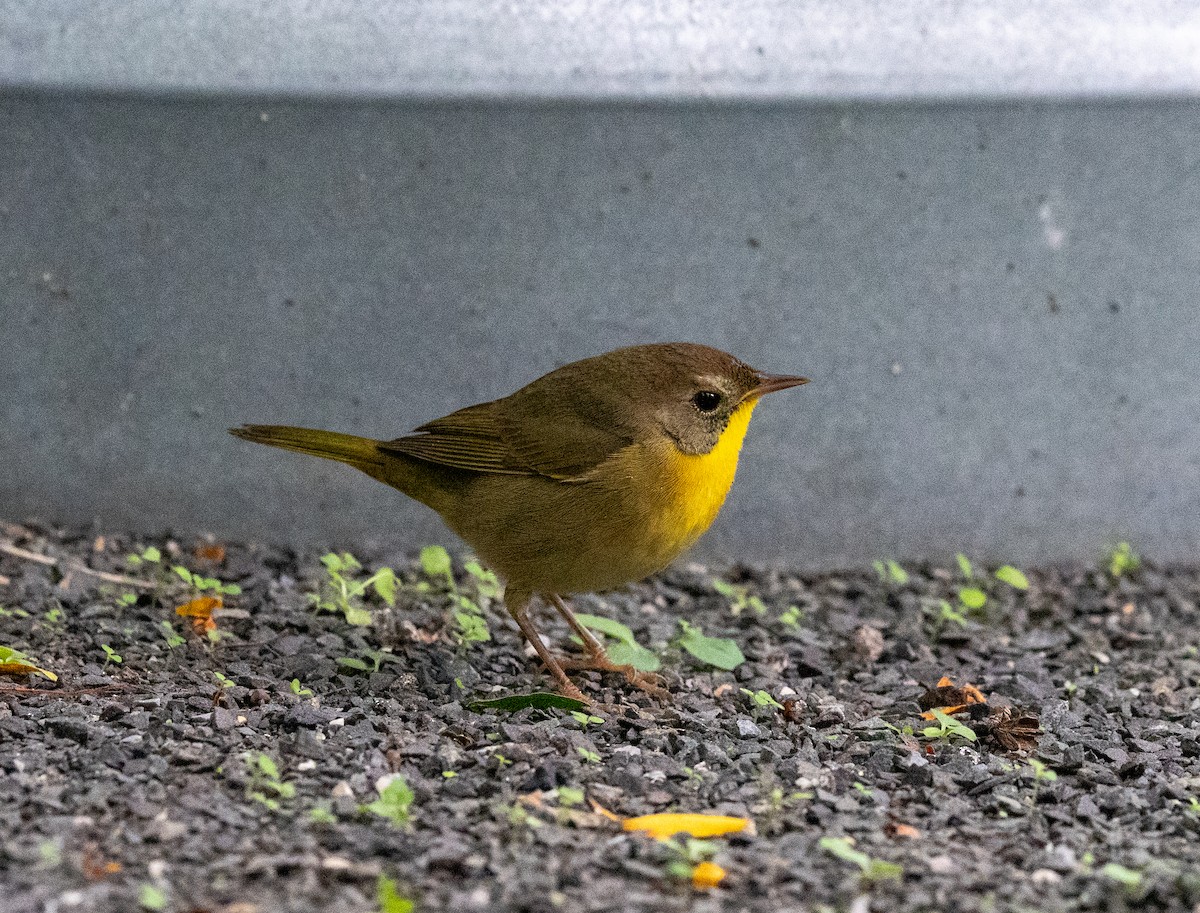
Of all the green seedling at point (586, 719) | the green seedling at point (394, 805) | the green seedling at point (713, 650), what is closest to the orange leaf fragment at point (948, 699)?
the green seedling at point (713, 650)

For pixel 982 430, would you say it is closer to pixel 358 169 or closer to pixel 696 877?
pixel 358 169

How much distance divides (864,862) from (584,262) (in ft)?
10.1

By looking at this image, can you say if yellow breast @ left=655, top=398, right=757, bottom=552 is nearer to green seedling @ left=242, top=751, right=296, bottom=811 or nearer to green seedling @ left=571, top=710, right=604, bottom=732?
green seedling @ left=571, top=710, right=604, bottom=732

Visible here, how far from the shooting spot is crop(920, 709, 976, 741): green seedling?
13.0 feet

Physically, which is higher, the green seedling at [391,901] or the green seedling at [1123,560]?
the green seedling at [1123,560]

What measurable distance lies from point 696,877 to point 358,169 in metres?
3.33

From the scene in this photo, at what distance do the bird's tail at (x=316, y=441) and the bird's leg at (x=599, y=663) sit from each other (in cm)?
76

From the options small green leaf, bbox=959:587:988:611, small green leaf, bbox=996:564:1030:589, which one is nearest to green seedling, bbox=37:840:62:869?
small green leaf, bbox=959:587:988:611

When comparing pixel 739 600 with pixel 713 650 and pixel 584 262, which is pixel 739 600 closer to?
pixel 713 650

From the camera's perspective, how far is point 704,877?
117 inches

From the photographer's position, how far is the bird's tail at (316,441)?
478 cm

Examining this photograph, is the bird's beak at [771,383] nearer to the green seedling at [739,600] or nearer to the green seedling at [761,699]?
the green seedling at [761,699]

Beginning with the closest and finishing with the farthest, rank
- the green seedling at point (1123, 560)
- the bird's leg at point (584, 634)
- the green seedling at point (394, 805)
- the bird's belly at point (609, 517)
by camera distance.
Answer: the green seedling at point (394, 805) → the bird's belly at point (609, 517) → the bird's leg at point (584, 634) → the green seedling at point (1123, 560)

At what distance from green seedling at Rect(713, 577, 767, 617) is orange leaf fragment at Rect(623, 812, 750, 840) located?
Answer: 2102 millimetres
